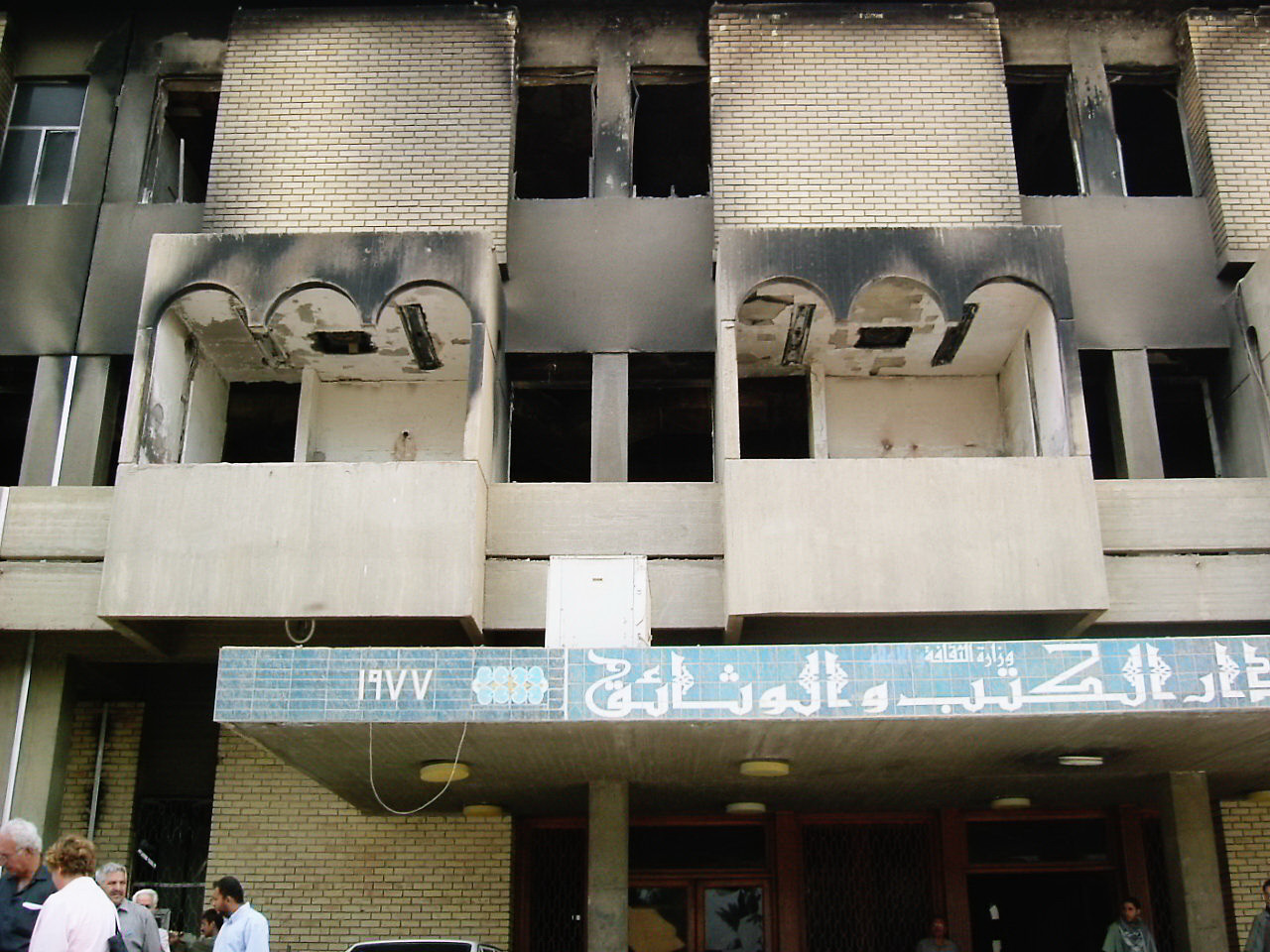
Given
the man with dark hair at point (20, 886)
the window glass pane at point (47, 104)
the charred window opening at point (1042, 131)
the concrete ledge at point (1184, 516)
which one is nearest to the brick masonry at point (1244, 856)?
the concrete ledge at point (1184, 516)

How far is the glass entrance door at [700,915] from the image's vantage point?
50.1ft

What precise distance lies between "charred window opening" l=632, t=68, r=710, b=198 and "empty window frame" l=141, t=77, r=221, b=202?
5.31 meters

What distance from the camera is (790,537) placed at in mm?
12945

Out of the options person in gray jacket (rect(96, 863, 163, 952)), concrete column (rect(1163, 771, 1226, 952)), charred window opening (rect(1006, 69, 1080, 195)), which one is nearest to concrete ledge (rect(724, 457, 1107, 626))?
concrete column (rect(1163, 771, 1226, 952))

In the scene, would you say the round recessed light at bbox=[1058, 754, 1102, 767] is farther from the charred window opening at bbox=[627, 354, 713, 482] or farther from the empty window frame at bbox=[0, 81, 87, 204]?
the empty window frame at bbox=[0, 81, 87, 204]

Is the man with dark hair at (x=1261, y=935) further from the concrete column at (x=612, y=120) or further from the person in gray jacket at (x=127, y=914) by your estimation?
the concrete column at (x=612, y=120)

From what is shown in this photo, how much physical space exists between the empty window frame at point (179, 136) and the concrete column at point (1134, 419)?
35.8 ft

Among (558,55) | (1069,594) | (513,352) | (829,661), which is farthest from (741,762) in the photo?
(558,55)

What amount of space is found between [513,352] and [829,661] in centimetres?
606

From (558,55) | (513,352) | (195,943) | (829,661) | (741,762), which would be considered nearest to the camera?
(829,661)

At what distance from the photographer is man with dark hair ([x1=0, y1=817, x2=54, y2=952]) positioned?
Result: 685cm

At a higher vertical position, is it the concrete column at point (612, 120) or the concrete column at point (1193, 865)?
the concrete column at point (612, 120)

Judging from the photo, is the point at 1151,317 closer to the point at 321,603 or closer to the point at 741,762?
the point at 741,762

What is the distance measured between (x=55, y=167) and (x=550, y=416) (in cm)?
666
